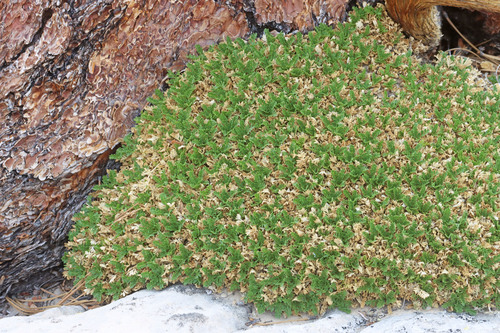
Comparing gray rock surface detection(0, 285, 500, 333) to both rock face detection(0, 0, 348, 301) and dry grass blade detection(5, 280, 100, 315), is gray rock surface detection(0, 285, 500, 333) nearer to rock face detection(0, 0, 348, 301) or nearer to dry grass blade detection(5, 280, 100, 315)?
dry grass blade detection(5, 280, 100, 315)

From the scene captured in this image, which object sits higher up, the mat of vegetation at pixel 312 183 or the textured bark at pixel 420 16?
the textured bark at pixel 420 16

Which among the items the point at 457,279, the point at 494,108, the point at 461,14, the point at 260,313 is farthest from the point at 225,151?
the point at 461,14

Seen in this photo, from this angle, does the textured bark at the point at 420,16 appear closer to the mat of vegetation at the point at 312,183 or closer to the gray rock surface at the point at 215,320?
the mat of vegetation at the point at 312,183

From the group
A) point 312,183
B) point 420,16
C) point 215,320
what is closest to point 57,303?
point 215,320

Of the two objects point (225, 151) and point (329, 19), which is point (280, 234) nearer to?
point (225, 151)

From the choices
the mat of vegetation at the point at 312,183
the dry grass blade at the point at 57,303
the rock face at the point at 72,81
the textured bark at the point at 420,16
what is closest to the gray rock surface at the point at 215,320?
the mat of vegetation at the point at 312,183

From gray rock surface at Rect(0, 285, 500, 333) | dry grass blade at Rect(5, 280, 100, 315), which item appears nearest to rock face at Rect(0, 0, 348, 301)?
dry grass blade at Rect(5, 280, 100, 315)
